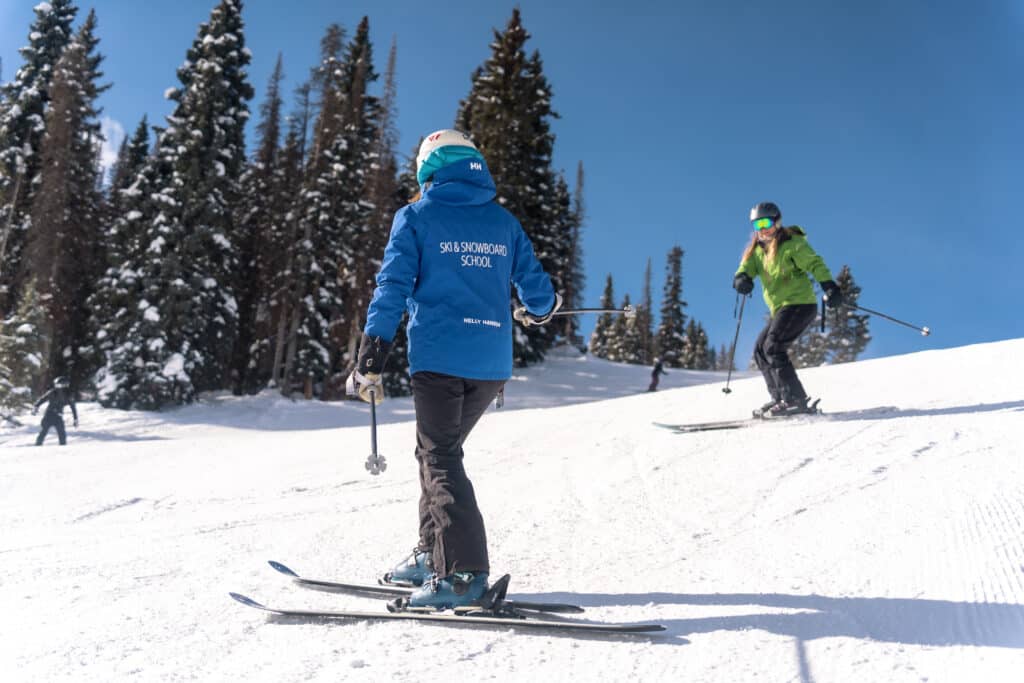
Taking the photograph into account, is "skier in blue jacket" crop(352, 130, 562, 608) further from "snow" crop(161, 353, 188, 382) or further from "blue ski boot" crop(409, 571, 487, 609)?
"snow" crop(161, 353, 188, 382)

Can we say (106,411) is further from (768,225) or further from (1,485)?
(768,225)

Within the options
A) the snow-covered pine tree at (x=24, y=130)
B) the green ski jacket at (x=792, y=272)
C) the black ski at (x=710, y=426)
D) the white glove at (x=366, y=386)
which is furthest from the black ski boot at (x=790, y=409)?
the snow-covered pine tree at (x=24, y=130)

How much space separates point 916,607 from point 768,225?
5387mm

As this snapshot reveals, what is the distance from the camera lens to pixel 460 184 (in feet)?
10.8

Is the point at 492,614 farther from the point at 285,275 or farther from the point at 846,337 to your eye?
the point at 846,337

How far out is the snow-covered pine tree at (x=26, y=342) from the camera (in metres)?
24.0

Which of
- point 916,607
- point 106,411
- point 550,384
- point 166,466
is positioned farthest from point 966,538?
point 550,384

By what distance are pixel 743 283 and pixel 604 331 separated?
241 ft

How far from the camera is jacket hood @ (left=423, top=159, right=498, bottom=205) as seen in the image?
327 centimetres

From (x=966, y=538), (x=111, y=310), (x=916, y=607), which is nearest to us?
(x=916, y=607)

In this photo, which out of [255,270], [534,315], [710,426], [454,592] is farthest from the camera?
[255,270]

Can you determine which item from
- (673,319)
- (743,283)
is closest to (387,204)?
(743,283)

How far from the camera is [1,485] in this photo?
7832 mm

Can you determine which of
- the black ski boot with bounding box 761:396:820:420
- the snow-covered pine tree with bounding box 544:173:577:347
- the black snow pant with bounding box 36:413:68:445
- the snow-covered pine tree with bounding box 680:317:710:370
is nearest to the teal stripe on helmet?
the black ski boot with bounding box 761:396:820:420
